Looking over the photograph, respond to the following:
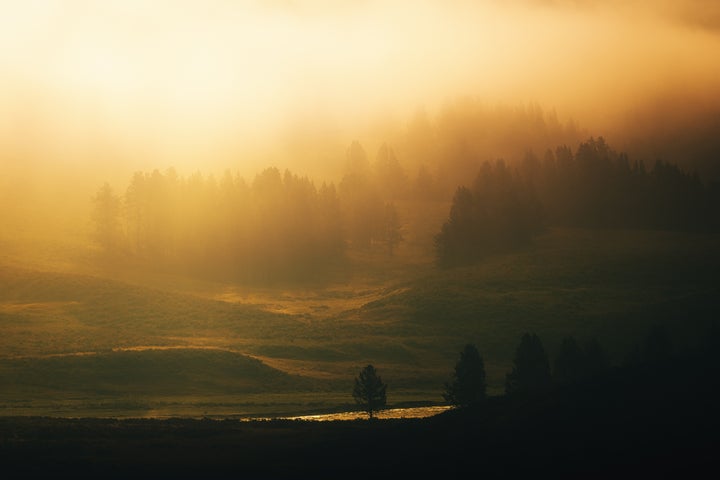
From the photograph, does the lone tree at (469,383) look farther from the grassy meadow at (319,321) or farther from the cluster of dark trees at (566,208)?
the cluster of dark trees at (566,208)

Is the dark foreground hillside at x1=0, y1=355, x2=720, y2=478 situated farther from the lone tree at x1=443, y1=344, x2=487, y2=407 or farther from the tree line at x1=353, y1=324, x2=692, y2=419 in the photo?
the lone tree at x1=443, y1=344, x2=487, y2=407

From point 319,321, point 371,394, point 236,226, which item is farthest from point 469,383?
point 236,226

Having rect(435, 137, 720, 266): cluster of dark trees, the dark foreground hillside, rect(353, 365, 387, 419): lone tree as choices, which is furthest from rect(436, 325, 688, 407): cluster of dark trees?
rect(435, 137, 720, 266): cluster of dark trees

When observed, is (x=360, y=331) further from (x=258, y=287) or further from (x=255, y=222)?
(x=255, y=222)

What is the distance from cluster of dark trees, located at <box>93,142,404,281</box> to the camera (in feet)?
568

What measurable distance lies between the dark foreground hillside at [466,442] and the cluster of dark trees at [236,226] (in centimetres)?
10427

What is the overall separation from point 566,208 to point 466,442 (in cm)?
14214

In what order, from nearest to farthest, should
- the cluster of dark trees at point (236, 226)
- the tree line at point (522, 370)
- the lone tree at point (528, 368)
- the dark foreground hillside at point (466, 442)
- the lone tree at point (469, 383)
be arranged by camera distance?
the dark foreground hillside at point (466, 442)
the tree line at point (522, 370)
the lone tree at point (469, 383)
the lone tree at point (528, 368)
the cluster of dark trees at point (236, 226)

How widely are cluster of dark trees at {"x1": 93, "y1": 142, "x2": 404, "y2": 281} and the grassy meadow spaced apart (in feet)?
18.3

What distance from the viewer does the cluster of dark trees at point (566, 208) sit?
578 feet

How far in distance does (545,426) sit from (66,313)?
9370 cm

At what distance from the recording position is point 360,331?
134m

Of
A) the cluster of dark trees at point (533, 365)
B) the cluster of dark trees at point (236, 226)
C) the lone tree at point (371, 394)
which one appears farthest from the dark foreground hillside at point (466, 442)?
the cluster of dark trees at point (236, 226)

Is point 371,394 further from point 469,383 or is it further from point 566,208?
point 566,208
